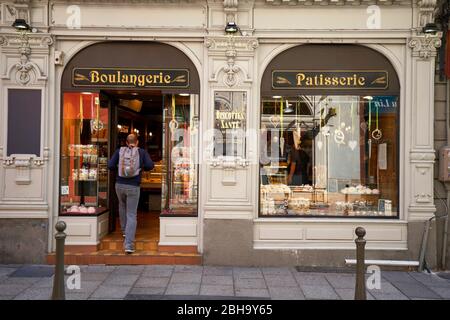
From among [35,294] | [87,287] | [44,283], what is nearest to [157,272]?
[87,287]

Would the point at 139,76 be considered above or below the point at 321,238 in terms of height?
above

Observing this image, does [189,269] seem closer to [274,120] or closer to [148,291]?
[148,291]

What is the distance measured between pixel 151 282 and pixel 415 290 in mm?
4252

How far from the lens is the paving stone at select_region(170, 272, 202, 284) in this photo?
6.80 meters

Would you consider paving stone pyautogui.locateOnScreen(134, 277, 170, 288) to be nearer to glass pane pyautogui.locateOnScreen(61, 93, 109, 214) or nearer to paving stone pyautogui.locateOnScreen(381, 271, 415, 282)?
glass pane pyautogui.locateOnScreen(61, 93, 109, 214)

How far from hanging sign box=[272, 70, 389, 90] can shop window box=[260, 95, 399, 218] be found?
270 millimetres

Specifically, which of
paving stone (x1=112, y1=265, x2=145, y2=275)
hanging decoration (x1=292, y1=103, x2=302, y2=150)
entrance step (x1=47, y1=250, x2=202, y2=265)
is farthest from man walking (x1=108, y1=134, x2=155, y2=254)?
hanging decoration (x1=292, y1=103, x2=302, y2=150)

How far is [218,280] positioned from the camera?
22.6ft
